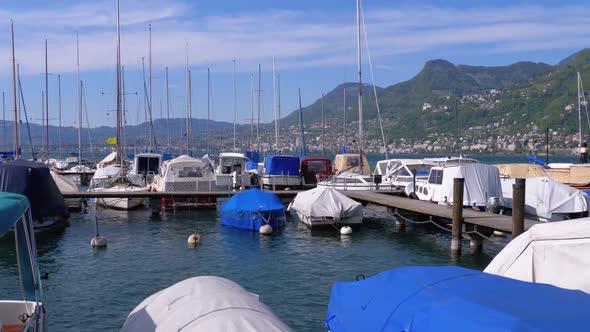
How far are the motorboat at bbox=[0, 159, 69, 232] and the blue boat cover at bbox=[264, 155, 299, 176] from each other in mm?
17455

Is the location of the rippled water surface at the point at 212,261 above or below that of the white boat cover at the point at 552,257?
below

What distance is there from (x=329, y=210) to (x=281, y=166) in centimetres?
1595

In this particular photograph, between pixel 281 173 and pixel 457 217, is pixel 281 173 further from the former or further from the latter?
pixel 457 217

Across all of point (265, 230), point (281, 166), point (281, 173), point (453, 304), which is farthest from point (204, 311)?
point (281, 166)

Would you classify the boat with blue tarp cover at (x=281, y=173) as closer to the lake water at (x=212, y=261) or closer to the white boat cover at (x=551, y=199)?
the lake water at (x=212, y=261)

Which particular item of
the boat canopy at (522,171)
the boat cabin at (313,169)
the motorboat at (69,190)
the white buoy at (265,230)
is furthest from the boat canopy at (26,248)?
the boat cabin at (313,169)

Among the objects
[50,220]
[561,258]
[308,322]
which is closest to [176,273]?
[308,322]

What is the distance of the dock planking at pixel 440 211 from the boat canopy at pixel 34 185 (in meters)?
16.1

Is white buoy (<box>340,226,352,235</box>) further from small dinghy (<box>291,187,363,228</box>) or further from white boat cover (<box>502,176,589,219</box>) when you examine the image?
white boat cover (<box>502,176,589,219</box>)

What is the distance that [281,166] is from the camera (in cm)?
4647

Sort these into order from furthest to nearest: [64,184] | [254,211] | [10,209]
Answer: [64,184] → [254,211] → [10,209]

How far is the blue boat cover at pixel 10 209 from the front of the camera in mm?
8336

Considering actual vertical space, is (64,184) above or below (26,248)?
below

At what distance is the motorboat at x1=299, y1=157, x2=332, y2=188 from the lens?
158 ft
